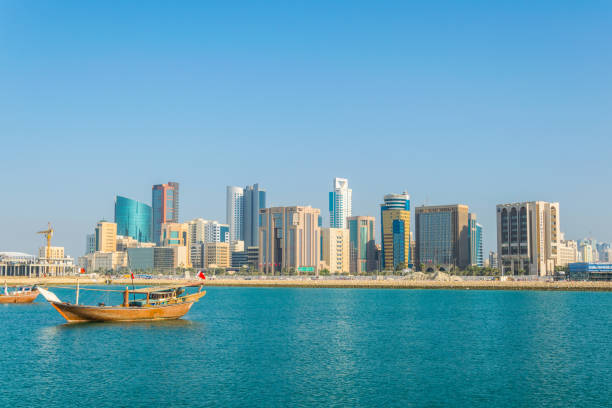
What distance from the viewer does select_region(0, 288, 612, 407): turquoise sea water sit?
162ft

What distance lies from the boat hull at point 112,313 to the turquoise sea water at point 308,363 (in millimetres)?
2592

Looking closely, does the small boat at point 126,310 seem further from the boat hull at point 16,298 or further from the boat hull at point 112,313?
the boat hull at point 16,298

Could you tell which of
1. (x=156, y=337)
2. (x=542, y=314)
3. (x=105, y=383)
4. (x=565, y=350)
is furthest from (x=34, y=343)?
(x=542, y=314)

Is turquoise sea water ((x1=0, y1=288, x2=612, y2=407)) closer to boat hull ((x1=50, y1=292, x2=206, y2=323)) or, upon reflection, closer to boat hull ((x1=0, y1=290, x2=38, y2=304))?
boat hull ((x1=50, y1=292, x2=206, y2=323))

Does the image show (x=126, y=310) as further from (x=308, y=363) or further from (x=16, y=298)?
(x=16, y=298)

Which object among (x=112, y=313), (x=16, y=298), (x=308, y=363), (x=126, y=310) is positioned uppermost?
(x=126, y=310)

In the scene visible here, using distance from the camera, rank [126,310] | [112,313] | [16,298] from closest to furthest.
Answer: [112,313], [126,310], [16,298]

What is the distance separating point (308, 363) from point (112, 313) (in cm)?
4479

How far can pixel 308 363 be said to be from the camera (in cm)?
6341

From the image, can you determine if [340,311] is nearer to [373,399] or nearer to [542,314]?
[542,314]

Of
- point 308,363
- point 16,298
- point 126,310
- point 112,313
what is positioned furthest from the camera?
point 16,298

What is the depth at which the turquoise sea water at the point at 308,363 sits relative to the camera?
162 ft

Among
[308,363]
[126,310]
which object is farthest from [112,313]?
[308,363]

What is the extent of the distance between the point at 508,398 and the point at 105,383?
108ft
